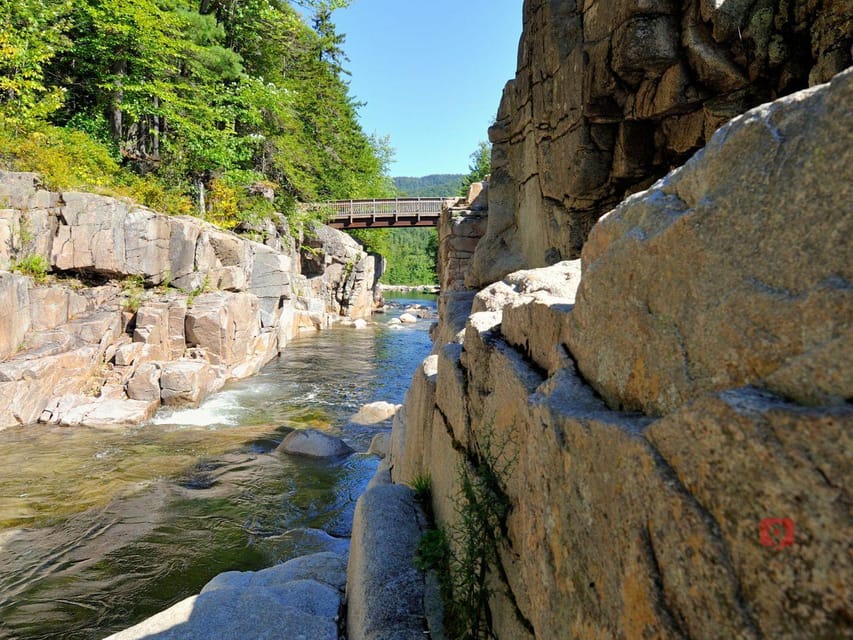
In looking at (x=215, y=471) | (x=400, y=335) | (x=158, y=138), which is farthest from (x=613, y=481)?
(x=400, y=335)

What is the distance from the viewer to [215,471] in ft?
30.8

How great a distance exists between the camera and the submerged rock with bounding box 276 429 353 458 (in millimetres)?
10266

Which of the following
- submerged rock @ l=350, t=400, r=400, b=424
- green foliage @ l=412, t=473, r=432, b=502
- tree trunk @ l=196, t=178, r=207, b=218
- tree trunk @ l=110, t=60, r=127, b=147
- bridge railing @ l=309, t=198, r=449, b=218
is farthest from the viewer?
bridge railing @ l=309, t=198, r=449, b=218

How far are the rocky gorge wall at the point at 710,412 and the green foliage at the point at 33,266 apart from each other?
13621mm

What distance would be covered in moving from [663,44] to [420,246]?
118667 mm

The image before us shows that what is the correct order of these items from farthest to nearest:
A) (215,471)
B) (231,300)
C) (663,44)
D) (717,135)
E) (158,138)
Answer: (158,138)
(231,300)
(215,471)
(663,44)
(717,135)

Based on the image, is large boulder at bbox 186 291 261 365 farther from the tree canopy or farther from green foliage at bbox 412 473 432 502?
green foliage at bbox 412 473 432 502

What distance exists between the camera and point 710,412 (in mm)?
1486

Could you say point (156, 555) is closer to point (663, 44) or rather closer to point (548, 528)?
point (548, 528)

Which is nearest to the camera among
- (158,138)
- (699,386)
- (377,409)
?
(699,386)

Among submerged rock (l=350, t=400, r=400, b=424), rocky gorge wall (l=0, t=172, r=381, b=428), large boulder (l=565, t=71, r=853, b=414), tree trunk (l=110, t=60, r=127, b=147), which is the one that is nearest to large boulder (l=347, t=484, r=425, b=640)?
large boulder (l=565, t=71, r=853, b=414)

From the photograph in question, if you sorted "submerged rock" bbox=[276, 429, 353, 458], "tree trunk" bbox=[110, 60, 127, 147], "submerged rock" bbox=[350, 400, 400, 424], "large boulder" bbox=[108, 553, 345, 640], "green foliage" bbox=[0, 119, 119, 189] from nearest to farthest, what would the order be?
"large boulder" bbox=[108, 553, 345, 640]
"submerged rock" bbox=[276, 429, 353, 458]
"submerged rock" bbox=[350, 400, 400, 424]
"green foliage" bbox=[0, 119, 119, 189]
"tree trunk" bbox=[110, 60, 127, 147]

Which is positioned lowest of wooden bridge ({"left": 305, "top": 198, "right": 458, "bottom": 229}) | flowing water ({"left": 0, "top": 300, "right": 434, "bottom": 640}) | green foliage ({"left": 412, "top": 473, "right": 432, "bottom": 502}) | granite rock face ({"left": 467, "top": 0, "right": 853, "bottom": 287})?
flowing water ({"left": 0, "top": 300, "right": 434, "bottom": 640})

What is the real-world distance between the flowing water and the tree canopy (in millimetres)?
7805
